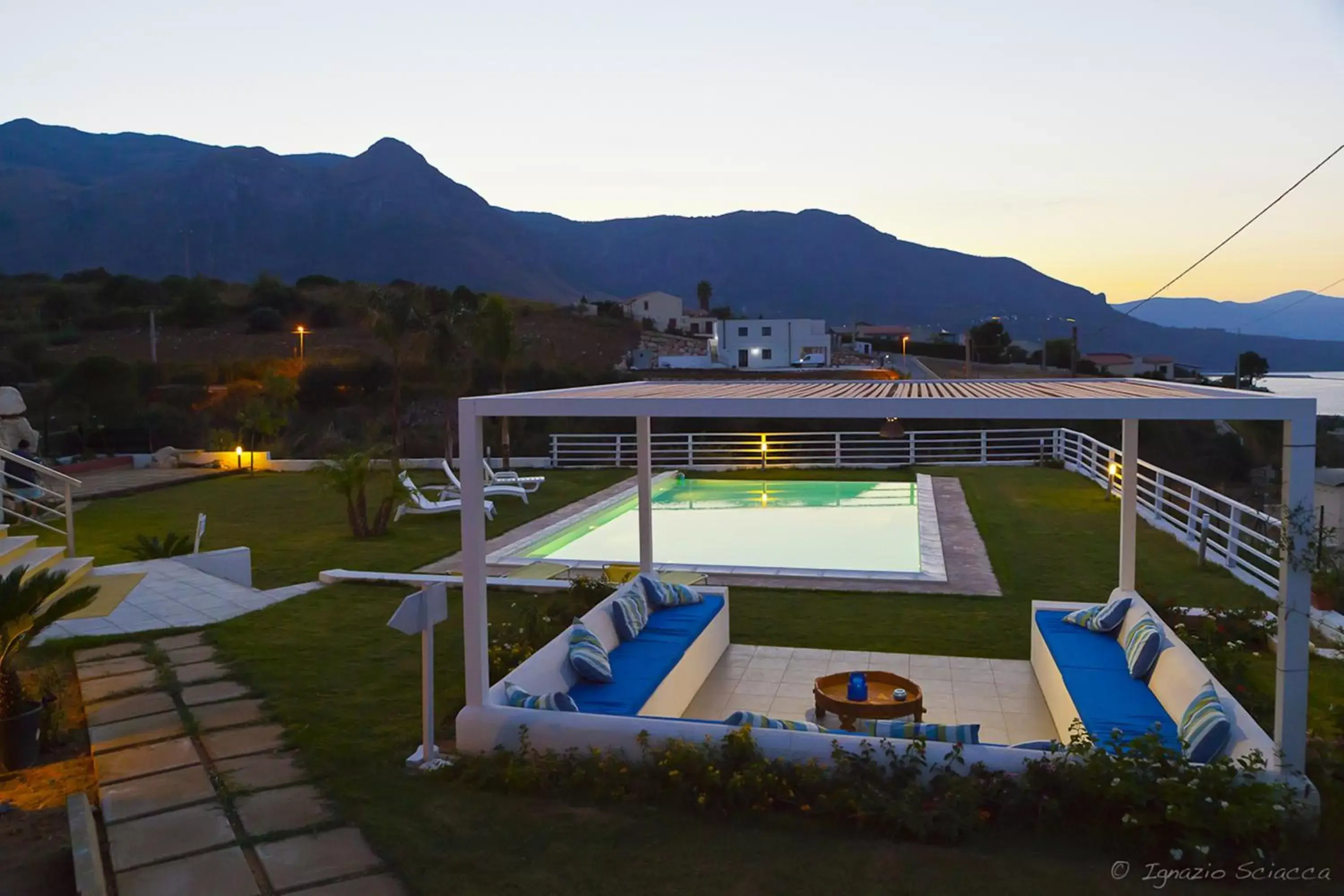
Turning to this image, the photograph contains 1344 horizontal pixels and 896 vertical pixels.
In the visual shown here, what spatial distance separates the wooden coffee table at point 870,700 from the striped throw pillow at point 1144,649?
1279 millimetres

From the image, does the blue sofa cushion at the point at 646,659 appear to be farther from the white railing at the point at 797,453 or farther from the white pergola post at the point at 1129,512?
the white railing at the point at 797,453

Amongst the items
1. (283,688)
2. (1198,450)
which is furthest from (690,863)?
(1198,450)

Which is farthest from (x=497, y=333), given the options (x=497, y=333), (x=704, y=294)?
(x=704, y=294)

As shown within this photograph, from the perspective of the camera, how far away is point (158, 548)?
1043 cm

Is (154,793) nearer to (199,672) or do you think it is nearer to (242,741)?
(242,741)

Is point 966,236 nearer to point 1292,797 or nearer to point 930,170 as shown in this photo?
point 930,170

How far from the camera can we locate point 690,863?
3719 mm

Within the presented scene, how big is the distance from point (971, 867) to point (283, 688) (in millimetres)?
4485

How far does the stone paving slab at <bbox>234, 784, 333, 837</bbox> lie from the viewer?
4086 millimetres

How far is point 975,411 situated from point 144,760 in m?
4.63

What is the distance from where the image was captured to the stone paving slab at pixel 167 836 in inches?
150

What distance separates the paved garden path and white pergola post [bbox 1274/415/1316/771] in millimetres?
3763

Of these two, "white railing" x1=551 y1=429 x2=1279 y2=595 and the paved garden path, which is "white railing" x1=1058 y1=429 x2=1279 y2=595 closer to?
"white railing" x1=551 y1=429 x2=1279 y2=595

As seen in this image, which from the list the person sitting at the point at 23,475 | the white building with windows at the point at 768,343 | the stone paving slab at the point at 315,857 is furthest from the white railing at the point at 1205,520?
the white building with windows at the point at 768,343
